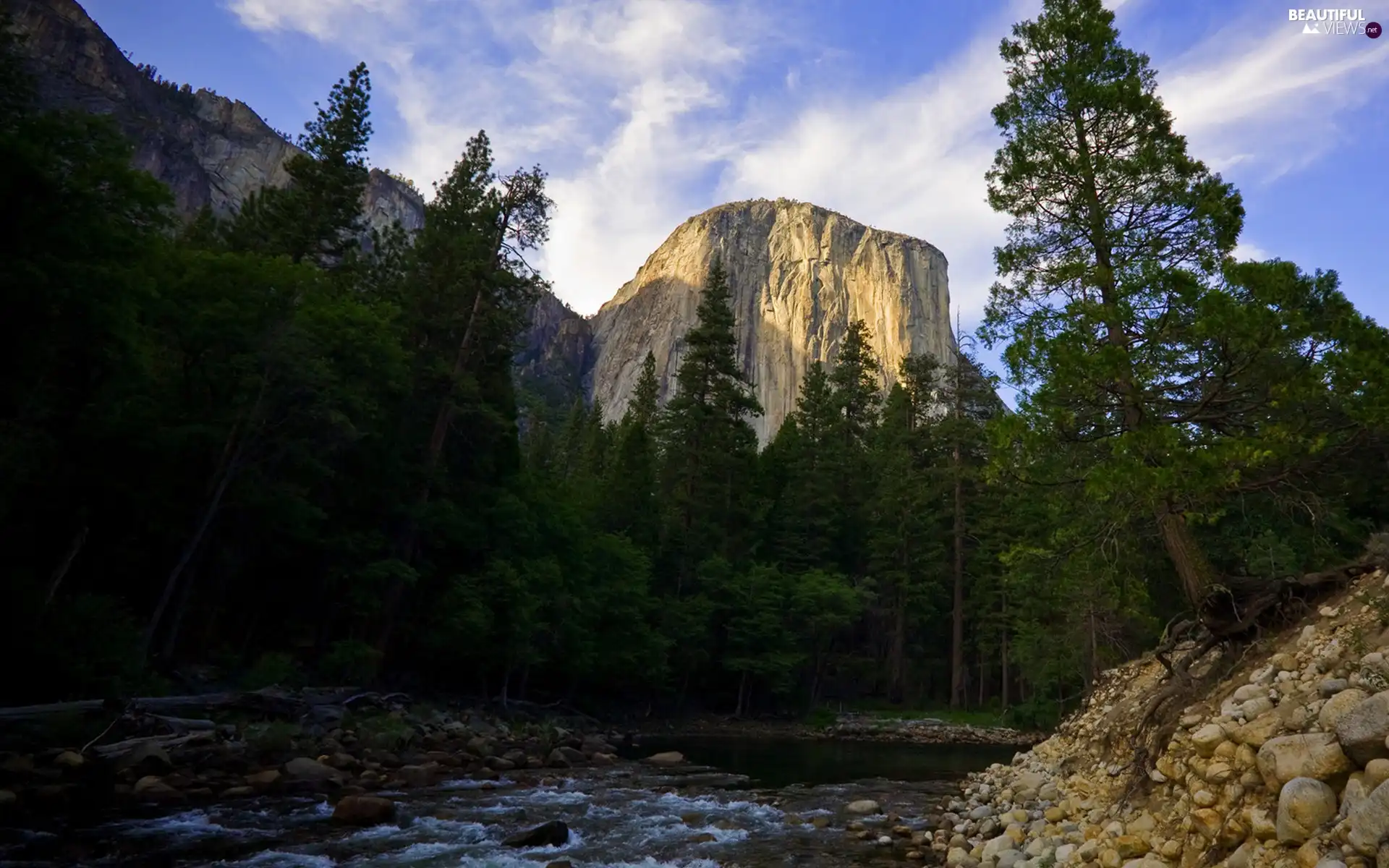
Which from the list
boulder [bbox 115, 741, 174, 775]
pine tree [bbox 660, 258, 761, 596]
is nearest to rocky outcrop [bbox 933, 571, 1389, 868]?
boulder [bbox 115, 741, 174, 775]

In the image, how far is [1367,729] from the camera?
453 cm

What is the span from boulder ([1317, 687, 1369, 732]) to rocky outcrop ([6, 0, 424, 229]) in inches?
3324

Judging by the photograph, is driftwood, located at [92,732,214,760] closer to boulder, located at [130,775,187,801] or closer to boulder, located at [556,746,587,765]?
boulder, located at [130,775,187,801]

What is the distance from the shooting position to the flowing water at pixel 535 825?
8609 mm

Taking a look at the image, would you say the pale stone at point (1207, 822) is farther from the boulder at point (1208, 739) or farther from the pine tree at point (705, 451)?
the pine tree at point (705, 451)

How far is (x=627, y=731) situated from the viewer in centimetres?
2847

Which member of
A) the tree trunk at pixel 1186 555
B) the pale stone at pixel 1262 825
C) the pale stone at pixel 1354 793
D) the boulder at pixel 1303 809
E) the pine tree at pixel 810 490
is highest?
the pine tree at pixel 810 490

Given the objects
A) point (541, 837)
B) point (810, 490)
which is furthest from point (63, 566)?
point (810, 490)

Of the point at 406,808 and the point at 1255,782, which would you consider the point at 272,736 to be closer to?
the point at 406,808

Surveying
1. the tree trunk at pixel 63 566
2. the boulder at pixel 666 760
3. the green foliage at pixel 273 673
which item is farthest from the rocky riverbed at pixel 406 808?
the tree trunk at pixel 63 566

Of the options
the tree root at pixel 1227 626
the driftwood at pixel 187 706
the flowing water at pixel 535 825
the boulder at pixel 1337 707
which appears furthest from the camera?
the driftwood at pixel 187 706

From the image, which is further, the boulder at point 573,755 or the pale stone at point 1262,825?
the boulder at point 573,755

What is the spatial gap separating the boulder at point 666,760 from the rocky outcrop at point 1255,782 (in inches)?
435

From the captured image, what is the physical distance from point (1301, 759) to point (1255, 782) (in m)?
0.65
